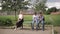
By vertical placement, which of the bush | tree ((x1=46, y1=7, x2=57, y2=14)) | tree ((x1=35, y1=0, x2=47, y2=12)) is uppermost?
tree ((x1=35, y1=0, x2=47, y2=12))

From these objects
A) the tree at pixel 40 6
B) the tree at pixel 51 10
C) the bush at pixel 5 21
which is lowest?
the bush at pixel 5 21

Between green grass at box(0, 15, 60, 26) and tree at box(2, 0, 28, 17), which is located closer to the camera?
green grass at box(0, 15, 60, 26)

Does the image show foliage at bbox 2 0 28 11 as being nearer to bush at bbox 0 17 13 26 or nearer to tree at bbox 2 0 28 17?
tree at bbox 2 0 28 17

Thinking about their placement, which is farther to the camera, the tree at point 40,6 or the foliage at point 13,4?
the foliage at point 13,4

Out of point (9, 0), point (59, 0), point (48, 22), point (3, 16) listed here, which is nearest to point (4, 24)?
point (3, 16)

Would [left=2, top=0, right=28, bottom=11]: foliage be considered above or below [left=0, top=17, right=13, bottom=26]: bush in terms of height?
above

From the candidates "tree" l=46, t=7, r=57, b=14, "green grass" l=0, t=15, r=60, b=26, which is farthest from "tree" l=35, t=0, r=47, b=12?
"green grass" l=0, t=15, r=60, b=26

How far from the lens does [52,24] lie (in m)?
10.4

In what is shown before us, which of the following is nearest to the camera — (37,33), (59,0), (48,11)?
(37,33)

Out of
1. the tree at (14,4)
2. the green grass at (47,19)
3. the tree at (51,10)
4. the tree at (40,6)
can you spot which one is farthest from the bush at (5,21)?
the tree at (51,10)

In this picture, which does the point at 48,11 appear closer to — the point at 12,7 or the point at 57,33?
the point at 12,7

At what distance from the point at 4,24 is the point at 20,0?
1.21 meters

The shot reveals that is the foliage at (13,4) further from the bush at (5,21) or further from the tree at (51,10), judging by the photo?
the tree at (51,10)

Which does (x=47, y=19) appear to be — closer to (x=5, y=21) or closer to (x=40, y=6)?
(x=40, y=6)
